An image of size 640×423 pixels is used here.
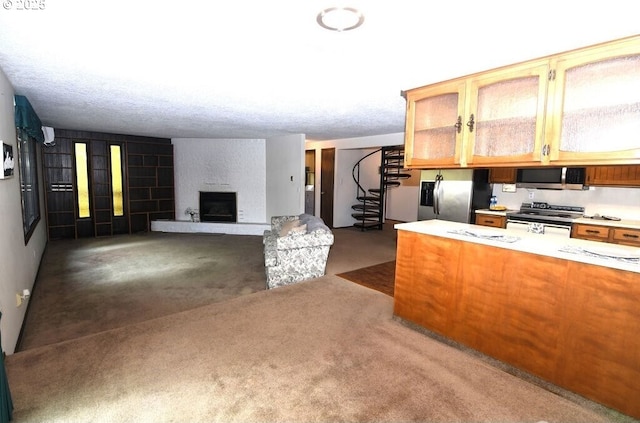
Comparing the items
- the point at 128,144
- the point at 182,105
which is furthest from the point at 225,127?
the point at 128,144

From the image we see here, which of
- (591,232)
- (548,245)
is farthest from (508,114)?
(591,232)

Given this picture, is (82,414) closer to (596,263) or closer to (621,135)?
(596,263)

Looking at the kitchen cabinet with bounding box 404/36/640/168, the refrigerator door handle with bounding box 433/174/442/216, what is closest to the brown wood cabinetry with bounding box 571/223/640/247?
the refrigerator door handle with bounding box 433/174/442/216

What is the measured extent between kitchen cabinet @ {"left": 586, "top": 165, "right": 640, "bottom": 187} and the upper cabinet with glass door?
2.74 meters

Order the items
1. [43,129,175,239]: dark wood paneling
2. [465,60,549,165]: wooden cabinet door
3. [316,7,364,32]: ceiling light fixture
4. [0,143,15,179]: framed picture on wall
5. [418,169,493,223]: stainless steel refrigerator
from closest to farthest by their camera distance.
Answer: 1. [316,7,364,32]: ceiling light fixture
2. [465,60,549,165]: wooden cabinet door
3. [0,143,15,179]: framed picture on wall
4. [418,169,493,223]: stainless steel refrigerator
5. [43,129,175,239]: dark wood paneling

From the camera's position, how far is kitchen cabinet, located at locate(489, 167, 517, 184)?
16.3ft

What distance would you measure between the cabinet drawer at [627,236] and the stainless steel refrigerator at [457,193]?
172 cm

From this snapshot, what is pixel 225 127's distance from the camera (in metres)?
5.80

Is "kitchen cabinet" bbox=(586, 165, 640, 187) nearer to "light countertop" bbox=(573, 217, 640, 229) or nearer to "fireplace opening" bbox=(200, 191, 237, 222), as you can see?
"light countertop" bbox=(573, 217, 640, 229)

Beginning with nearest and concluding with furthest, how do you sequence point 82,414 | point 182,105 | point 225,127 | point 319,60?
point 82,414 → point 319,60 → point 182,105 → point 225,127

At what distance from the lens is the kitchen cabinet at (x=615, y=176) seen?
3832 millimetres

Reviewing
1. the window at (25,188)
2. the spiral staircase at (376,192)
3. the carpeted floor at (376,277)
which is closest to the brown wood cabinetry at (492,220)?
the carpeted floor at (376,277)

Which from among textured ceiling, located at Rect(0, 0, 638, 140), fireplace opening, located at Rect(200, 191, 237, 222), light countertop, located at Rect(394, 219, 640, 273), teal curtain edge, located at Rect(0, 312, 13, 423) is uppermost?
textured ceiling, located at Rect(0, 0, 638, 140)

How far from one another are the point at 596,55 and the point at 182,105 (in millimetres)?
3948
